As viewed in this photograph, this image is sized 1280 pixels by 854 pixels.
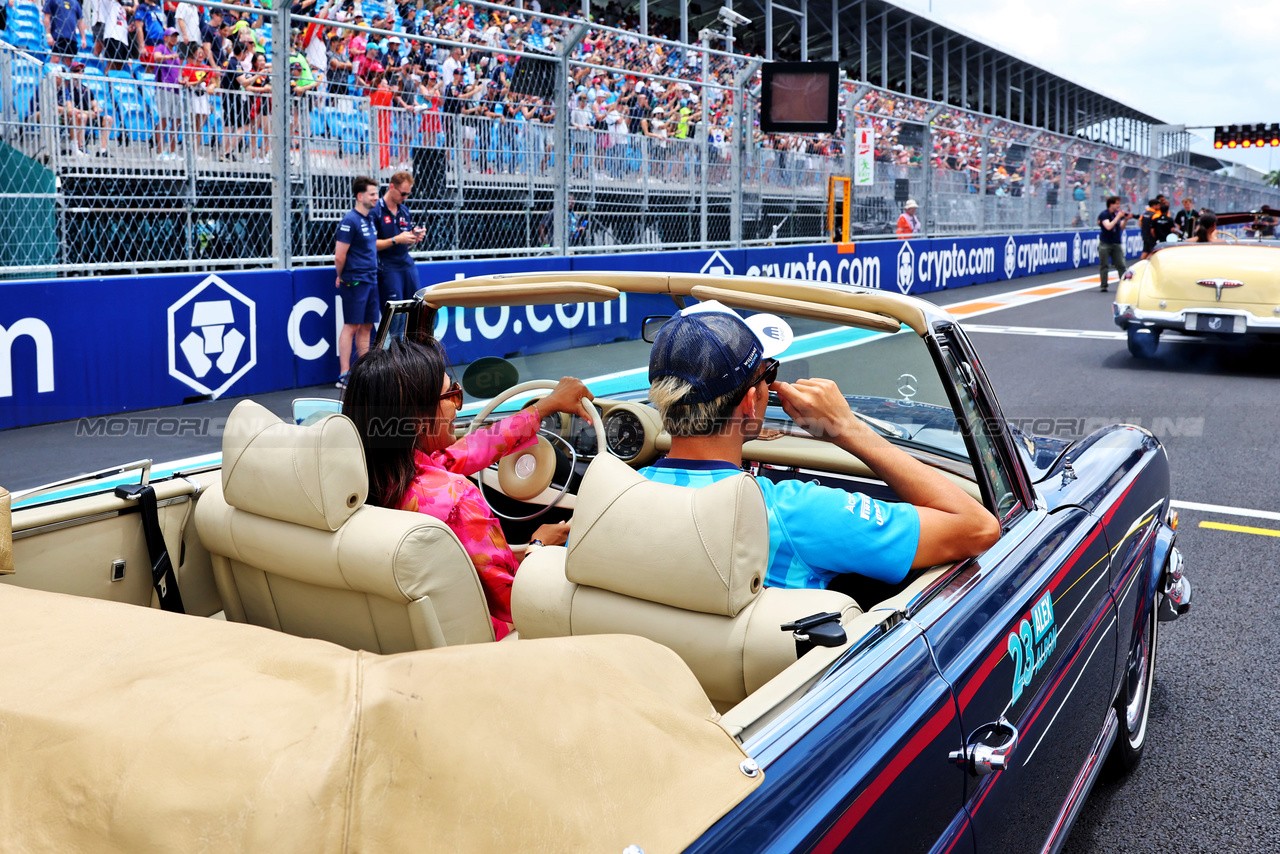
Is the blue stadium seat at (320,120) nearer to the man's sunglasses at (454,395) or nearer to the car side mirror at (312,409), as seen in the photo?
the car side mirror at (312,409)

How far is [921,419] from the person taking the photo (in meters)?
2.81

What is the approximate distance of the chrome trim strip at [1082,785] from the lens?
7.64 feet

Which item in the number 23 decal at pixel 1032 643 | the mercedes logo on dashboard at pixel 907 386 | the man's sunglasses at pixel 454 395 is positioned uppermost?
the mercedes logo on dashboard at pixel 907 386

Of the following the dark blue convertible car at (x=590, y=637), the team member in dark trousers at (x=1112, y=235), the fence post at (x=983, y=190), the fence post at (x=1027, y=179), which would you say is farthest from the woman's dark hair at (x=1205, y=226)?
the dark blue convertible car at (x=590, y=637)

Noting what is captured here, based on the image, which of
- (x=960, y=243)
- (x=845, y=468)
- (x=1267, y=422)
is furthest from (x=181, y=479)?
(x=960, y=243)

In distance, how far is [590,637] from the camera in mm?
1405

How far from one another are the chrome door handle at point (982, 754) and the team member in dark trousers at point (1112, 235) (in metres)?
17.5

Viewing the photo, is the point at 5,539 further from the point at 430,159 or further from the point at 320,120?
the point at 430,159

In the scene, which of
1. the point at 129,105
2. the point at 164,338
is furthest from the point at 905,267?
the point at 129,105

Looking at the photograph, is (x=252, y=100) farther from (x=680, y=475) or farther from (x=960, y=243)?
(x=960, y=243)

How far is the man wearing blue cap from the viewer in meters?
2.09

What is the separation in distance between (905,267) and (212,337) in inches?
497

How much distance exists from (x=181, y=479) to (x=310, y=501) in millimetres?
924

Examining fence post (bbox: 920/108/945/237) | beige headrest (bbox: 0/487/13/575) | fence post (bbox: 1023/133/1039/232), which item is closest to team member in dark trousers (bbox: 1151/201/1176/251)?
fence post (bbox: 1023/133/1039/232)
